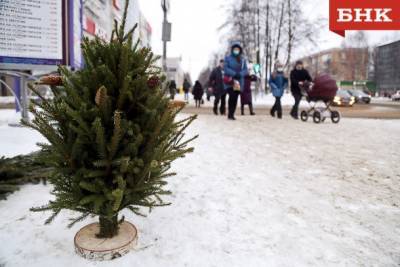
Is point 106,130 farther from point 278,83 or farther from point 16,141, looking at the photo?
point 278,83

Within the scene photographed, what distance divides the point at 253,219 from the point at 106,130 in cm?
146

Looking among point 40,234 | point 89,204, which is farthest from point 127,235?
point 40,234

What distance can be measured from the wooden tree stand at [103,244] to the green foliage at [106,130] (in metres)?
0.25

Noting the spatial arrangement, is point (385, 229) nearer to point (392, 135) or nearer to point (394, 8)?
point (392, 135)

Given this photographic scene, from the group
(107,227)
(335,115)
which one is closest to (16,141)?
(107,227)

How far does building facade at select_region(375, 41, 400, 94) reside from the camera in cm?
7669

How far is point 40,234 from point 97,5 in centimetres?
2084

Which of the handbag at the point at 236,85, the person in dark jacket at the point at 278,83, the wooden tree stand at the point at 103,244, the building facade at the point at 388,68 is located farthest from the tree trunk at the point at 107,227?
the building facade at the point at 388,68

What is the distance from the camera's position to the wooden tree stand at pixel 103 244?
205 cm

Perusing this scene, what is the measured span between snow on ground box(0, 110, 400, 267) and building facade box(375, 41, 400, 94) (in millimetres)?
84650

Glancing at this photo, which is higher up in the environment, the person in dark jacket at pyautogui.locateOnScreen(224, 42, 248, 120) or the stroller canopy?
the person in dark jacket at pyautogui.locateOnScreen(224, 42, 248, 120)

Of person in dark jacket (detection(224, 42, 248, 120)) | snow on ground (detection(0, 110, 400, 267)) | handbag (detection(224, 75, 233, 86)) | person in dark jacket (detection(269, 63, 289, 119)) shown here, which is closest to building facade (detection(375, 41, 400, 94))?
person in dark jacket (detection(269, 63, 289, 119))

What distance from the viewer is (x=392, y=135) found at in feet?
24.5

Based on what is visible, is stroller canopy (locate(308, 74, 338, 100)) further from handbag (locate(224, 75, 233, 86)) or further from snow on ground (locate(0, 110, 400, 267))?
snow on ground (locate(0, 110, 400, 267))
